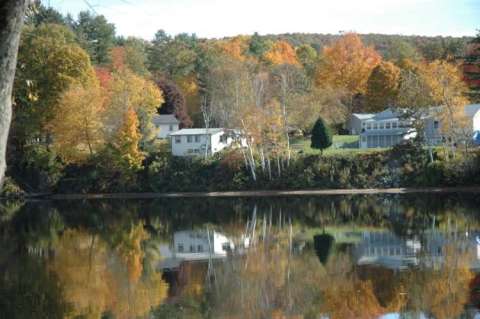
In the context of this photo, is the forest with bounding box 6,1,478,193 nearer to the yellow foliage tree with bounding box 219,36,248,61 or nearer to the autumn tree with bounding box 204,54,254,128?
the autumn tree with bounding box 204,54,254,128

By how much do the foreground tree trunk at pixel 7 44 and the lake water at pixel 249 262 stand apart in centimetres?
1335

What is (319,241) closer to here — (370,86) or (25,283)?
(25,283)

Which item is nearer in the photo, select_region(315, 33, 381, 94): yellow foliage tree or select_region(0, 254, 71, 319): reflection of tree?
select_region(0, 254, 71, 319): reflection of tree

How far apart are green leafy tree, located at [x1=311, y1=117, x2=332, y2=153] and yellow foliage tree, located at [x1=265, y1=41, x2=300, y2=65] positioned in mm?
25225

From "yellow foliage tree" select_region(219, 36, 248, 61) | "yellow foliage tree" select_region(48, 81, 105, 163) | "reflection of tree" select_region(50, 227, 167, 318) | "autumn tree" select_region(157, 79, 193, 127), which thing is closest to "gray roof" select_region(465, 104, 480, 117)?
"autumn tree" select_region(157, 79, 193, 127)

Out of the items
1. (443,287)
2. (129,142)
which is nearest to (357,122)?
(129,142)

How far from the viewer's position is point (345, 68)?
74.8 m

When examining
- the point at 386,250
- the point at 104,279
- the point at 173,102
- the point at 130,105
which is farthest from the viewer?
the point at 173,102

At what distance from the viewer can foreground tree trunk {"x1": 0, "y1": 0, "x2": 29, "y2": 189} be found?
12.9 feet

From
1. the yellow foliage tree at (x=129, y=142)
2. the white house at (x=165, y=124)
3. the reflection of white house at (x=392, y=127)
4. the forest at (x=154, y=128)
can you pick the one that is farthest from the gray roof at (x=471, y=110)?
the white house at (x=165, y=124)

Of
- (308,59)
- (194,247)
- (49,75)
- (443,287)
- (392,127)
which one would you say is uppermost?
(308,59)

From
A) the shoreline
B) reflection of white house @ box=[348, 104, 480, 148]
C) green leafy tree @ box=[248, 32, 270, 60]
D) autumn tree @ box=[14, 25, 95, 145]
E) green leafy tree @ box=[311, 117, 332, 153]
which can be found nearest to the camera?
the shoreline

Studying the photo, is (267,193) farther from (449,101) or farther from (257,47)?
(257,47)

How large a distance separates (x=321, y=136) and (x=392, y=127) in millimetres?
9402
